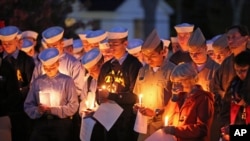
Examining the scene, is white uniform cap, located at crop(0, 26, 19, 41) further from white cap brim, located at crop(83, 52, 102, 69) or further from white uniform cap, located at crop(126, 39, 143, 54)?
white cap brim, located at crop(83, 52, 102, 69)

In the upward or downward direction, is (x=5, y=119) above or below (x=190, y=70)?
below

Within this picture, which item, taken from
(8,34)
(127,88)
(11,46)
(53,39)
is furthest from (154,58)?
(8,34)

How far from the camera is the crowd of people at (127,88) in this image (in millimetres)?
9555

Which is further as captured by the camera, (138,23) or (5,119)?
(138,23)

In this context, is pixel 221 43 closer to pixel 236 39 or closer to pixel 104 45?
pixel 236 39

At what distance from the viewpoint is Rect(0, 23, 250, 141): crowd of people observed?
9.55 metres

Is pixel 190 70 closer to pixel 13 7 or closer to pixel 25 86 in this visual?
pixel 25 86

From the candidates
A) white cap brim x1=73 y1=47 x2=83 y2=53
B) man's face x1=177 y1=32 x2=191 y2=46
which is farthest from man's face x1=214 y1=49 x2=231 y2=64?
white cap brim x1=73 y1=47 x2=83 y2=53

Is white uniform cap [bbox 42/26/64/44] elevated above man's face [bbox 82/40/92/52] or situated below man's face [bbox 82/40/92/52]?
above

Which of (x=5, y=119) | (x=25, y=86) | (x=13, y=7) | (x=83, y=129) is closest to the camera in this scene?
(x=5, y=119)

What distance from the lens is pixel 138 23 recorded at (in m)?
50.5

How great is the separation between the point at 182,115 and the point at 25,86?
4.05 meters

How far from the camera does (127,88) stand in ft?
37.7

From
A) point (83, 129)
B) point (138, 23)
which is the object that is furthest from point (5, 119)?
point (138, 23)
